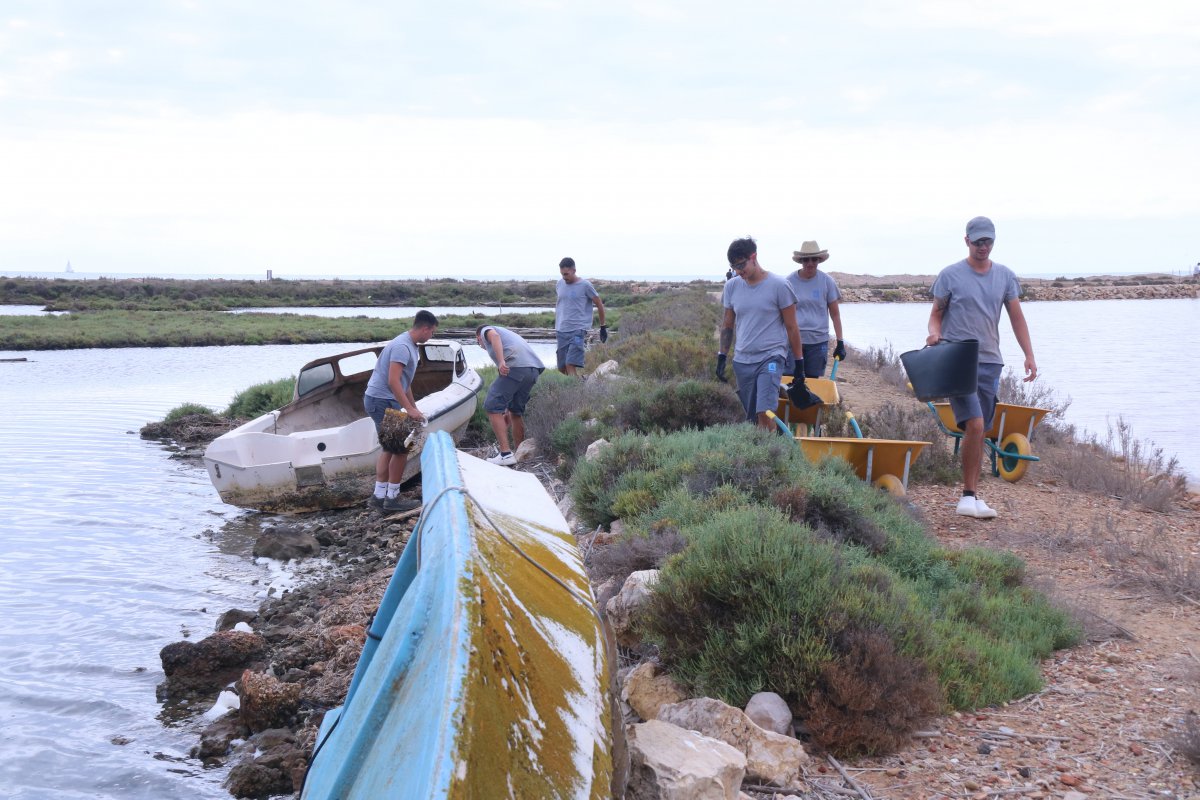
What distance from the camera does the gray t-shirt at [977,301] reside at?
712 centimetres

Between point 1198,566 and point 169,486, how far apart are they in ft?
38.7

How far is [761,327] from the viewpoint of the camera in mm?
7656

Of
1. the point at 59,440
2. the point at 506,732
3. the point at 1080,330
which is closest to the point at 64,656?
the point at 506,732

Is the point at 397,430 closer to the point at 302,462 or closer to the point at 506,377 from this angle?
the point at 506,377

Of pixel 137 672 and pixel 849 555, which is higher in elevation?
pixel 849 555

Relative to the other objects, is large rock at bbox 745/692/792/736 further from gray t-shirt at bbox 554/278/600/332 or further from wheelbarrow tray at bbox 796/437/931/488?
gray t-shirt at bbox 554/278/600/332

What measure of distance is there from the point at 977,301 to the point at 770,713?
439 cm

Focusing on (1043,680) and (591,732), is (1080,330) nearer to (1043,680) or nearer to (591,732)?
→ (1043,680)

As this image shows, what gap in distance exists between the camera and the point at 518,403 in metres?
A: 10.9

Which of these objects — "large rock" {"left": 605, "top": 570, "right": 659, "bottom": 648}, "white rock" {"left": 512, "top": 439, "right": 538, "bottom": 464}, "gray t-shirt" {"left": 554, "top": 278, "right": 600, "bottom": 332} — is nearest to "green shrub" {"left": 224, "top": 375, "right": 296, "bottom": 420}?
"gray t-shirt" {"left": 554, "top": 278, "right": 600, "bottom": 332}

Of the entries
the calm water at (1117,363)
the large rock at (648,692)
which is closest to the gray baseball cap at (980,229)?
the large rock at (648,692)

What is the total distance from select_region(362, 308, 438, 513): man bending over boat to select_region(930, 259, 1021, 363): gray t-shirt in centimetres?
466

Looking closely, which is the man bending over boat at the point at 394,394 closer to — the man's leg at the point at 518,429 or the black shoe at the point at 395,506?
the black shoe at the point at 395,506

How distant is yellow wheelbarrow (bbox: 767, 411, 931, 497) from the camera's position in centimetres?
722
